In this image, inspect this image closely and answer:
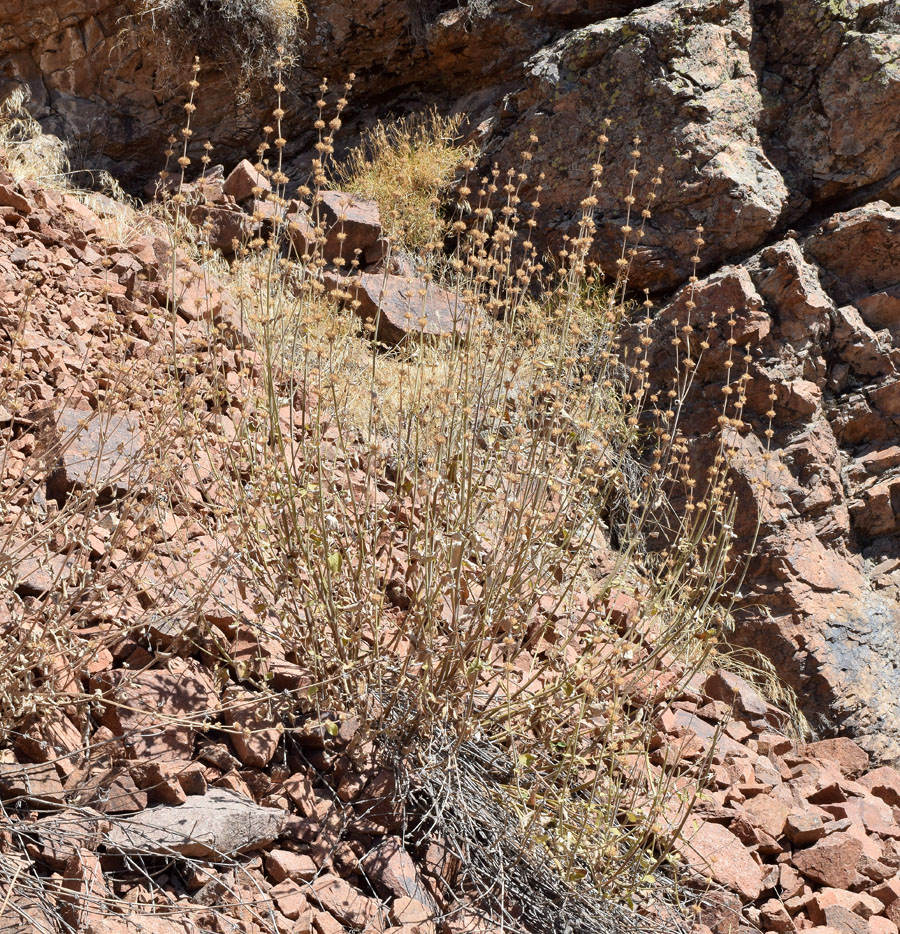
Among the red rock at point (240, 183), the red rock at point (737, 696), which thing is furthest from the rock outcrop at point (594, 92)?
the red rock at point (737, 696)

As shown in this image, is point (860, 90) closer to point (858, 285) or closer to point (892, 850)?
point (858, 285)

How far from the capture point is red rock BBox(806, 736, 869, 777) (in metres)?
3.85

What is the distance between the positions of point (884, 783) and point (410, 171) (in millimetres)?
4476

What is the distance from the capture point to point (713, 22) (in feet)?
17.6

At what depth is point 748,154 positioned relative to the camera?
518cm

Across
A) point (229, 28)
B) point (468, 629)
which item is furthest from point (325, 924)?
point (229, 28)

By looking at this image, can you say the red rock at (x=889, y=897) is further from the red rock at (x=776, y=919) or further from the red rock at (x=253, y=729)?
the red rock at (x=253, y=729)

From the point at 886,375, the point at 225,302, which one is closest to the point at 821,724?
the point at 886,375

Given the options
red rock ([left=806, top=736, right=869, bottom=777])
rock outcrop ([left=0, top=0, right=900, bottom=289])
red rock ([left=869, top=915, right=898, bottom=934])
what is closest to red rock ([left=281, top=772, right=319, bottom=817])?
red rock ([left=869, top=915, right=898, bottom=934])

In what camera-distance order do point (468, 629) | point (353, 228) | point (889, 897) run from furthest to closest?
point (353, 228) < point (889, 897) < point (468, 629)

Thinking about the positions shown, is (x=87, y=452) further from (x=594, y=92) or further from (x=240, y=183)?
(x=594, y=92)

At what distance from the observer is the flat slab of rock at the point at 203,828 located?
2230 mm

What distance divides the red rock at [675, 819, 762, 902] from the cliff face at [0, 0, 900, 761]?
1.29 m

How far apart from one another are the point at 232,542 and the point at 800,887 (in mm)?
2213
